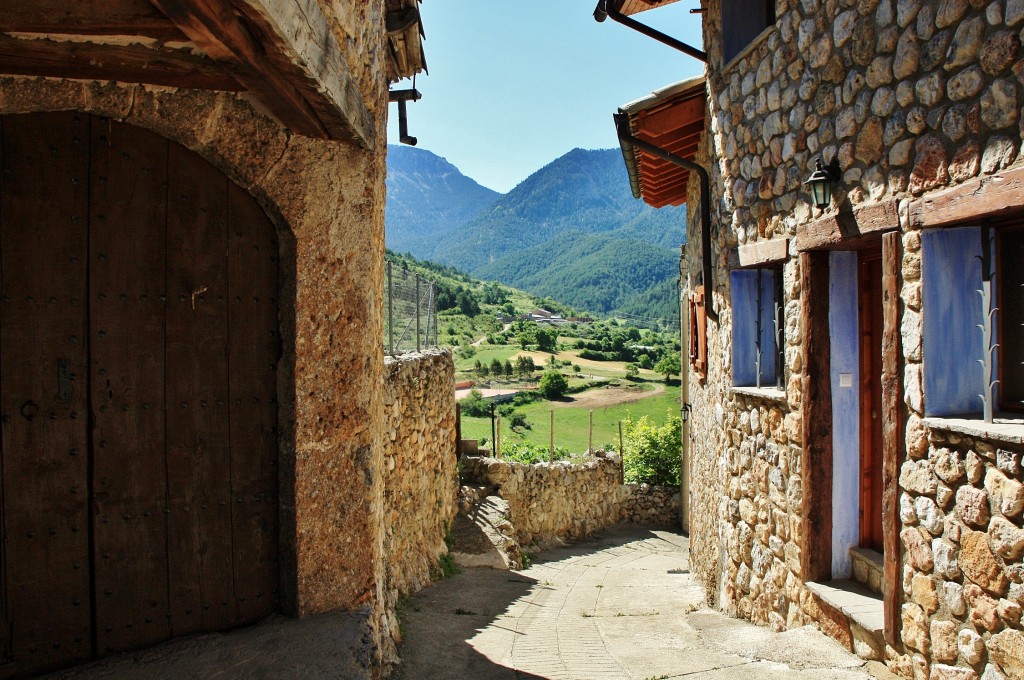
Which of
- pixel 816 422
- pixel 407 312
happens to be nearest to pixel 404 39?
pixel 407 312

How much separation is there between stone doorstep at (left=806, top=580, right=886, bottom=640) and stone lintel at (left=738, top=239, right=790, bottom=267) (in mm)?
2261

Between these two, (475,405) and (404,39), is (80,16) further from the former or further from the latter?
(475,405)

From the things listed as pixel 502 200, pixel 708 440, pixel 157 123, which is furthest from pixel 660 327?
pixel 502 200

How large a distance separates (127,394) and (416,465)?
4358 millimetres

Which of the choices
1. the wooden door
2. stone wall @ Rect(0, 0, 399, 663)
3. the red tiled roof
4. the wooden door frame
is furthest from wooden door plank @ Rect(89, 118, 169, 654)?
the red tiled roof

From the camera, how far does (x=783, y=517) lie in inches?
200

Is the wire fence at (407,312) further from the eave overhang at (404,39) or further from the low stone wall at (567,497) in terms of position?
the low stone wall at (567,497)

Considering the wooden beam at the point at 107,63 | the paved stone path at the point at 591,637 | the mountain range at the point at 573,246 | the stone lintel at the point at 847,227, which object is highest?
the mountain range at the point at 573,246

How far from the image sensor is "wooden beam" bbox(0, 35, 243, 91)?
273 centimetres

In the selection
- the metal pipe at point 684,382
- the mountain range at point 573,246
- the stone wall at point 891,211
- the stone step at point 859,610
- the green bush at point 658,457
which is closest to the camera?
the stone wall at point 891,211

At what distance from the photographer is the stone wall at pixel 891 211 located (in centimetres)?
301

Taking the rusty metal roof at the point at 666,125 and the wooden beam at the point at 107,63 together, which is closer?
the wooden beam at the point at 107,63

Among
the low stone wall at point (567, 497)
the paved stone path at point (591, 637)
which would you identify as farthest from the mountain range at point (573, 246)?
the paved stone path at point (591, 637)

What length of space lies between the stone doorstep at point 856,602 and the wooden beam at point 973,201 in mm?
2158
